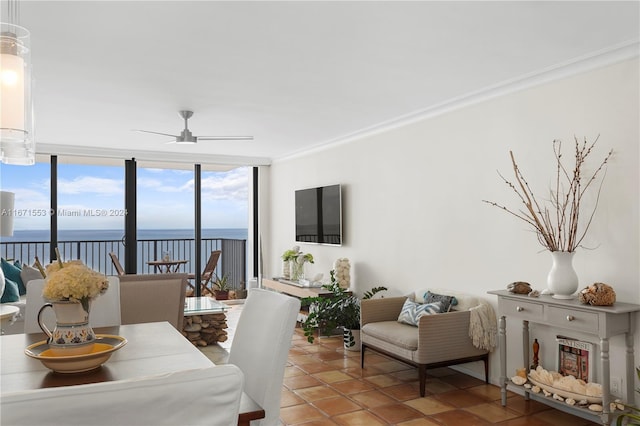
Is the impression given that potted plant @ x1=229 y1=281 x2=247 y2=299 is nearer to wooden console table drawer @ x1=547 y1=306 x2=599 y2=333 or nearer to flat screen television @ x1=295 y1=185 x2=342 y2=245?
flat screen television @ x1=295 y1=185 x2=342 y2=245

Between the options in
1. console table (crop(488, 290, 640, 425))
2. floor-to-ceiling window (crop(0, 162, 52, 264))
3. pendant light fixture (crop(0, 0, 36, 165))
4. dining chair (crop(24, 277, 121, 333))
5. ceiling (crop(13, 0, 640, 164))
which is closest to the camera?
pendant light fixture (crop(0, 0, 36, 165))

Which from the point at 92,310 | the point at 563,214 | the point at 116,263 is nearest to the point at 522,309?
the point at 563,214

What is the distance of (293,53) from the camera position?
335 cm

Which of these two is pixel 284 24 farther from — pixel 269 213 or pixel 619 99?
pixel 269 213

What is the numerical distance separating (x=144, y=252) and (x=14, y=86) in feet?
25.3

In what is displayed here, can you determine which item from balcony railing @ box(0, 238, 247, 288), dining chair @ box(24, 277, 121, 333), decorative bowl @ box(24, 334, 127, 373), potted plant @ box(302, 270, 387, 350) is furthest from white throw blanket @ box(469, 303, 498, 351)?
balcony railing @ box(0, 238, 247, 288)

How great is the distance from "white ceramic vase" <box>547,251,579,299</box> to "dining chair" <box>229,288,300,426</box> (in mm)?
2074

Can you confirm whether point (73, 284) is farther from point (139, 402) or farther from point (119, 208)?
point (119, 208)

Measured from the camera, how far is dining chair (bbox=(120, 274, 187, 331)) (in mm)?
4016

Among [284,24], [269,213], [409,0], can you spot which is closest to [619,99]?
[409,0]

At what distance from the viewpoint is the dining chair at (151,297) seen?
4016 millimetres

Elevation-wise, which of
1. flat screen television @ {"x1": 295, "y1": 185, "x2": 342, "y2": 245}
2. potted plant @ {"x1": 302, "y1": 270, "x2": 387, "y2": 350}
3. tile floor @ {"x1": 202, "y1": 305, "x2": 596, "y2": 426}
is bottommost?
tile floor @ {"x1": 202, "y1": 305, "x2": 596, "y2": 426}

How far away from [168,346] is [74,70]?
2.37 metres

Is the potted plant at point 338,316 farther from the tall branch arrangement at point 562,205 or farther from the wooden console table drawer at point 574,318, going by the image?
the wooden console table drawer at point 574,318
